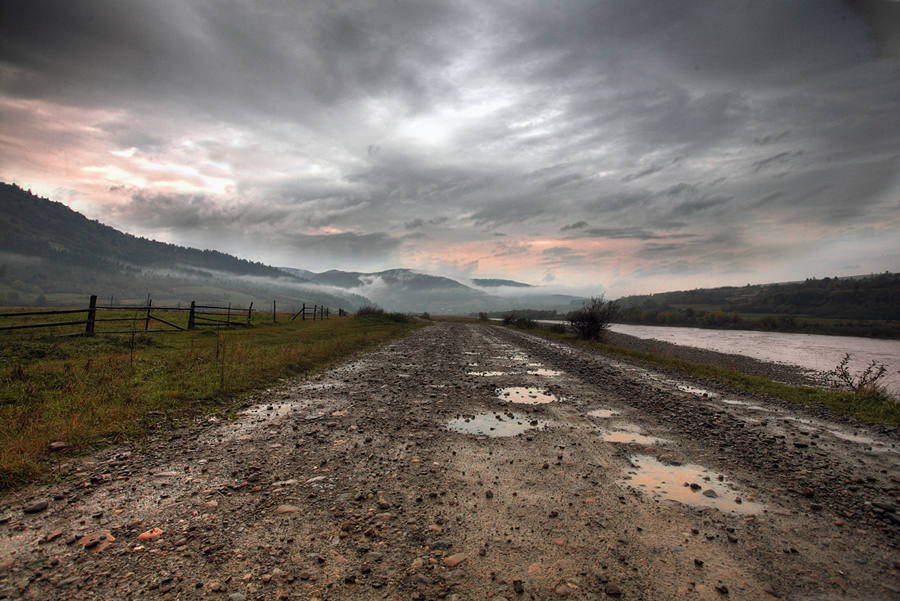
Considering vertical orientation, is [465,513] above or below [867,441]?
below

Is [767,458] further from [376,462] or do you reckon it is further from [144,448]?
[144,448]

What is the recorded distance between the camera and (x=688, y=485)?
5355 millimetres

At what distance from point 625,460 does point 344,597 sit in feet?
16.4

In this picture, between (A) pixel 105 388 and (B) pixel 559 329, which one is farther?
(B) pixel 559 329

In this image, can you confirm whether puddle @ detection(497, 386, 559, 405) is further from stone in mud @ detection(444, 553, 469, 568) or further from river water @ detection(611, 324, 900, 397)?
river water @ detection(611, 324, 900, 397)

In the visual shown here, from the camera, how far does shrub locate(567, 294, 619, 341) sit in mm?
35625

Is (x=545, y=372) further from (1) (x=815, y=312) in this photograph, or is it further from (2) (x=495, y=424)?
(1) (x=815, y=312)

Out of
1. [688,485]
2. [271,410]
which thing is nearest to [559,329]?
[271,410]

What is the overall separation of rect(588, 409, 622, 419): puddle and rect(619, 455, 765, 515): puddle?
2701 millimetres

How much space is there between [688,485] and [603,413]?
3835mm

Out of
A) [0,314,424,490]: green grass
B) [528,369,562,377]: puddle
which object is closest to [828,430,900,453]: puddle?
[528,369,562,377]: puddle

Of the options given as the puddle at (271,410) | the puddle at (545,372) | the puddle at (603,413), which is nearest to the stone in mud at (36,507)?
the puddle at (271,410)

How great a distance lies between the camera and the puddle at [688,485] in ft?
15.9

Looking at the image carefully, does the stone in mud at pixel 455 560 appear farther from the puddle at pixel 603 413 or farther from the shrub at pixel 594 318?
the shrub at pixel 594 318
